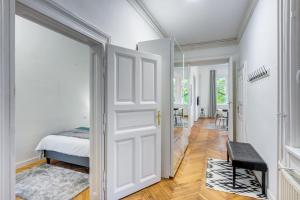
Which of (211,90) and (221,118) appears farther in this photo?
(211,90)

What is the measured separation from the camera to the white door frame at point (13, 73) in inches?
40.6

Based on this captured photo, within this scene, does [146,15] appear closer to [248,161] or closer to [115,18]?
[115,18]

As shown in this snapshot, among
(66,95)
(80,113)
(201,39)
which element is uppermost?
(201,39)

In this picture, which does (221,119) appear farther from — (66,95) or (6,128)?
(6,128)

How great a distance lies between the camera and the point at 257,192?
224 cm

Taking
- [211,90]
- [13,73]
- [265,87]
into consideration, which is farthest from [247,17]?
[211,90]

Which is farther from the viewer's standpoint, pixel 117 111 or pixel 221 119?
pixel 221 119

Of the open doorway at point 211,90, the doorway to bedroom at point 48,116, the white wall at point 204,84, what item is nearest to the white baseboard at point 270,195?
the doorway to bedroom at point 48,116

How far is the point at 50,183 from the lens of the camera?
2.50 m

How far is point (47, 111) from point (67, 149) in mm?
1270

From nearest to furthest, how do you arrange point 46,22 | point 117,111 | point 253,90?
1. point 46,22
2. point 117,111
3. point 253,90

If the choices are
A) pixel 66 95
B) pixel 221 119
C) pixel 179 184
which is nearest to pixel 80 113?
pixel 66 95

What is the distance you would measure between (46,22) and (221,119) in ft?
26.7

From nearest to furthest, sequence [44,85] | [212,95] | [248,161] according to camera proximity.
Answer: [248,161], [44,85], [212,95]
